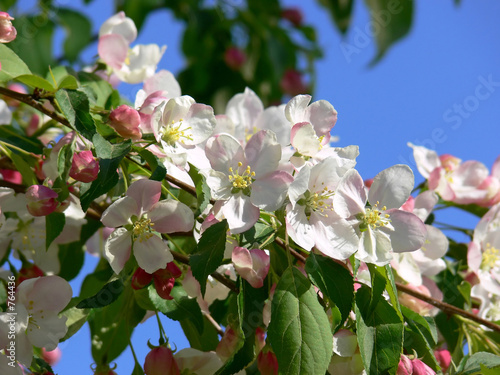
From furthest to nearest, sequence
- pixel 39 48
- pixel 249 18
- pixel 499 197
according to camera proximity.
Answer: pixel 249 18 → pixel 39 48 → pixel 499 197

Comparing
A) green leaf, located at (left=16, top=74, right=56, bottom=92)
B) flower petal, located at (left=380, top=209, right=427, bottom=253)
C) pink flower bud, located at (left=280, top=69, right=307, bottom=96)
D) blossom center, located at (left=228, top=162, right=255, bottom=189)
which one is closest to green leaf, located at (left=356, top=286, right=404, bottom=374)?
flower petal, located at (left=380, top=209, right=427, bottom=253)

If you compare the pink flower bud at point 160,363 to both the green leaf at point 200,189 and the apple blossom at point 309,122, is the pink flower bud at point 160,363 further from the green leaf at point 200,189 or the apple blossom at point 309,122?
the apple blossom at point 309,122

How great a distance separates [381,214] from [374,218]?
0.14ft

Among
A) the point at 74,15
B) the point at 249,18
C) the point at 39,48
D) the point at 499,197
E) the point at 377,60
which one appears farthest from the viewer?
the point at 249,18

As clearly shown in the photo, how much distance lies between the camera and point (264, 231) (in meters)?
1.09

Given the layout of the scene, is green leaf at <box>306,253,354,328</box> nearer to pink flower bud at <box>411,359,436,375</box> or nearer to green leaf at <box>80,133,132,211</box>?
pink flower bud at <box>411,359,436,375</box>

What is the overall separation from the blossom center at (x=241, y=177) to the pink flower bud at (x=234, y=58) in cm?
221

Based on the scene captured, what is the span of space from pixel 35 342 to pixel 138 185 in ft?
1.00

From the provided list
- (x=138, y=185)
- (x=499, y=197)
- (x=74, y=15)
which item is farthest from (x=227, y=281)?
(x=74, y=15)

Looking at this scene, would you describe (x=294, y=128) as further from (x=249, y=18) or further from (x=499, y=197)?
(x=249, y=18)

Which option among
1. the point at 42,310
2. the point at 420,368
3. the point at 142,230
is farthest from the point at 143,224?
the point at 420,368

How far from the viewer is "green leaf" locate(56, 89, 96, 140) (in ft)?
3.44

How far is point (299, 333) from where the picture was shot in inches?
38.4

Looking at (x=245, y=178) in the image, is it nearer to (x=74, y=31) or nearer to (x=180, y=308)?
(x=180, y=308)
